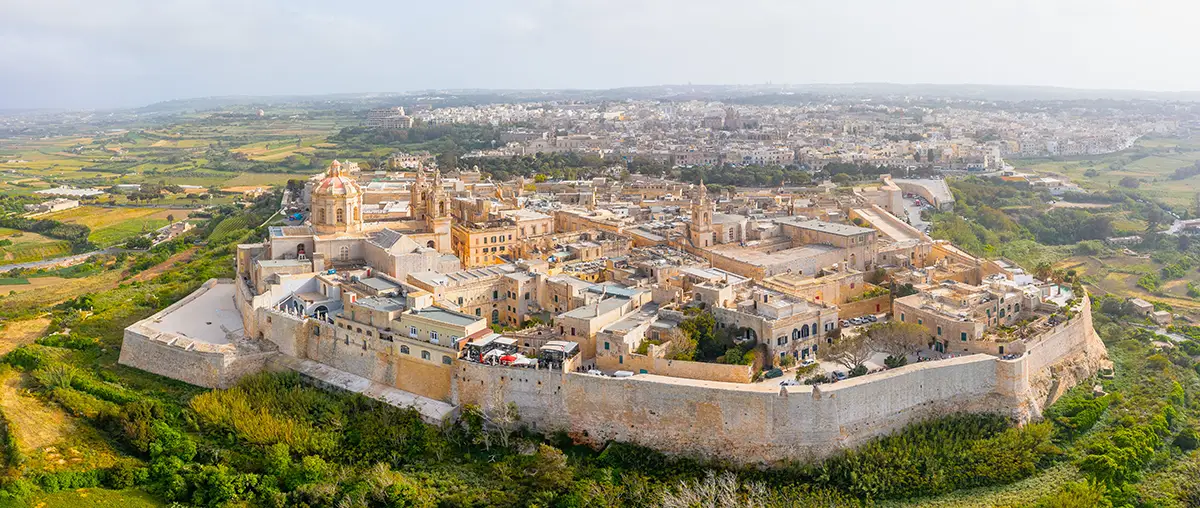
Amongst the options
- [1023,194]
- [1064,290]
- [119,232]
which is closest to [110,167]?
[119,232]

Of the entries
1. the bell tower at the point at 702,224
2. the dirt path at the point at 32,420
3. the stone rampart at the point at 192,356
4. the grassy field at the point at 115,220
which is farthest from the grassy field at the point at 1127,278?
the grassy field at the point at 115,220

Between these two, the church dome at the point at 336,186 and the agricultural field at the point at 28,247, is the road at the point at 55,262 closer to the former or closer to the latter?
the agricultural field at the point at 28,247

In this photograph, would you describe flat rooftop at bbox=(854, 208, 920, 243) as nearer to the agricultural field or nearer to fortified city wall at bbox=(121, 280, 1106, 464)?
fortified city wall at bbox=(121, 280, 1106, 464)

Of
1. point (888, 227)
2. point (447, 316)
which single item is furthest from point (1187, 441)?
point (447, 316)

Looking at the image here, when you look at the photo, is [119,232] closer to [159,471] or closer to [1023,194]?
[159,471]

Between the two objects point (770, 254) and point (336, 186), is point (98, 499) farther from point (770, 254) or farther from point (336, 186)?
point (770, 254)

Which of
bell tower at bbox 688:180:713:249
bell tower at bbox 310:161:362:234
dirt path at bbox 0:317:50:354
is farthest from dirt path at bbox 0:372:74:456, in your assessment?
bell tower at bbox 688:180:713:249
